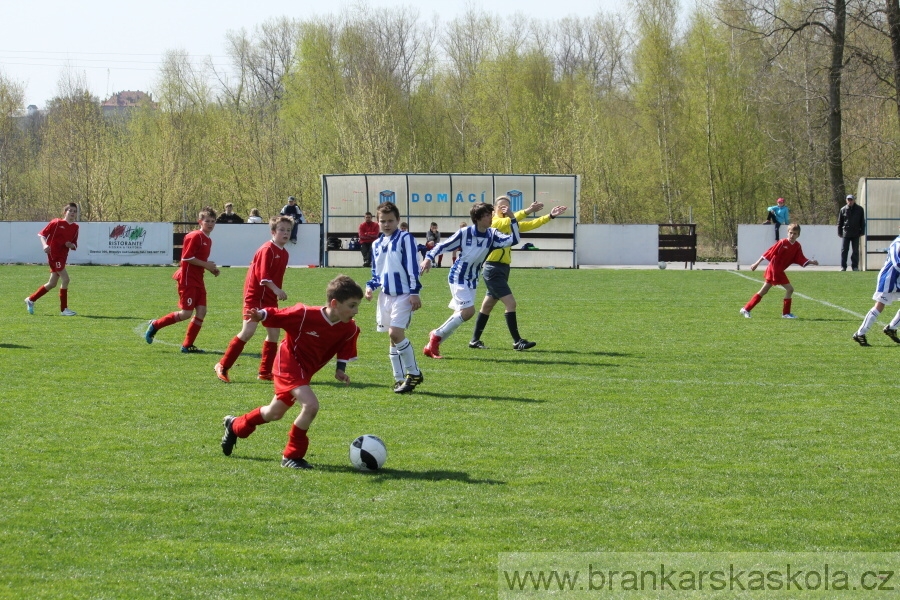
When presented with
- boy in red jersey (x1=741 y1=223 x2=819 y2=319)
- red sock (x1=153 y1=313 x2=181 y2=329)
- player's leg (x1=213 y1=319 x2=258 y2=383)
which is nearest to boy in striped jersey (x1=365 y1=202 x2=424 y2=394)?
player's leg (x1=213 y1=319 x2=258 y2=383)

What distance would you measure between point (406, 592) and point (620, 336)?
9.64 metres

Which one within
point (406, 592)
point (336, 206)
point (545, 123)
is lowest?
point (406, 592)

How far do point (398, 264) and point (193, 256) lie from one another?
325 cm

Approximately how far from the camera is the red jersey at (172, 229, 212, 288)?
11.7 metres

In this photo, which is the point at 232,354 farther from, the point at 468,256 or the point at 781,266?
the point at 781,266

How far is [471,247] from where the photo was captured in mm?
11453

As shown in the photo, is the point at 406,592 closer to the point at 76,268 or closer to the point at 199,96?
the point at 76,268

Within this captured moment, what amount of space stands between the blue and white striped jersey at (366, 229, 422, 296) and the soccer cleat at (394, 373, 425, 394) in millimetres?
819

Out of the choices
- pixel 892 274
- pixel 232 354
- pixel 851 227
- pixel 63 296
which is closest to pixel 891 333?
pixel 892 274

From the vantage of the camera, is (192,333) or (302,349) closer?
(302,349)

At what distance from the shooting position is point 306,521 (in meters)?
5.32

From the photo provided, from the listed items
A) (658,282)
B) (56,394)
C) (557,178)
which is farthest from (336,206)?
(56,394)

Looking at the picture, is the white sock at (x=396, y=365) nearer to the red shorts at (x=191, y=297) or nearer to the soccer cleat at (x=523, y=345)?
the soccer cleat at (x=523, y=345)

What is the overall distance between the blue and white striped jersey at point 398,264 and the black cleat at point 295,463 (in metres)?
3.28
